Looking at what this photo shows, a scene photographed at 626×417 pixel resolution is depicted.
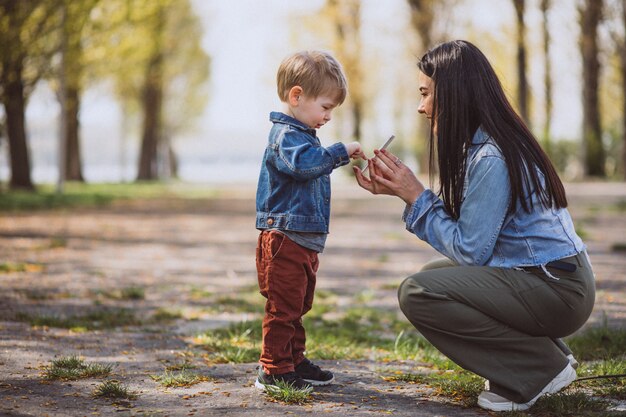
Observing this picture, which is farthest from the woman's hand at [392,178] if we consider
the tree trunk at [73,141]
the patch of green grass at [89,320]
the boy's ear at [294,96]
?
the tree trunk at [73,141]

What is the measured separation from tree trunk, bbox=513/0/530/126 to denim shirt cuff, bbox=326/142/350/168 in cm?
2102

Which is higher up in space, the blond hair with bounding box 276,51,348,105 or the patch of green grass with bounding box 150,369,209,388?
the blond hair with bounding box 276,51,348,105

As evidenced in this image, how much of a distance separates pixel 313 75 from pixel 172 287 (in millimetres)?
4162

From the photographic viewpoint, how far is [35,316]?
534 cm

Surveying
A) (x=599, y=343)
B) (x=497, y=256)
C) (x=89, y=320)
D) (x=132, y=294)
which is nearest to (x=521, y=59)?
(x=132, y=294)

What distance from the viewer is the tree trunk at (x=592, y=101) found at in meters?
24.1

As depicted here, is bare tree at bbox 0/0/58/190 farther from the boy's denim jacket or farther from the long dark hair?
the long dark hair

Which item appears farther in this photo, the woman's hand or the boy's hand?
the boy's hand

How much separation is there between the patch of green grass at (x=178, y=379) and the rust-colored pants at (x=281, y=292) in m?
0.39

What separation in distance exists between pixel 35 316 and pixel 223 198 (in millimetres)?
16543

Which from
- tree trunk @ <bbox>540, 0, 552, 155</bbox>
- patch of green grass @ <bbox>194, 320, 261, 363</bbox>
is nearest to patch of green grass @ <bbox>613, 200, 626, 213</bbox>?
patch of green grass @ <bbox>194, 320, 261, 363</bbox>

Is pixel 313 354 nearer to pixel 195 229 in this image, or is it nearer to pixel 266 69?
pixel 195 229

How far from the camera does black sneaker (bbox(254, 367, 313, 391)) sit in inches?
137

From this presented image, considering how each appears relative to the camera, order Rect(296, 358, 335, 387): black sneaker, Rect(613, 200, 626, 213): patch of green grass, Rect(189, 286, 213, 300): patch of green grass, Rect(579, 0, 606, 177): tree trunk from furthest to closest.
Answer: Rect(579, 0, 606, 177): tree trunk, Rect(613, 200, 626, 213): patch of green grass, Rect(189, 286, 213, 300): patch of green grass, Rect(296, 358, 335, 387): black sneaker
